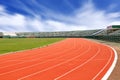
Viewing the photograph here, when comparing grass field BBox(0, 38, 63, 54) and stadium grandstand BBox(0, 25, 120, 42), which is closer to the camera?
grass field BBox(0, 38, 63, 54)

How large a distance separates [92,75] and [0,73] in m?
4.76

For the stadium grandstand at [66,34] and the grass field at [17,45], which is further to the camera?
the stadium grandstand at [66,34]

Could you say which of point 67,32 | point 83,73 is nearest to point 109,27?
point 67,32

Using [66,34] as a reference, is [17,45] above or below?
above

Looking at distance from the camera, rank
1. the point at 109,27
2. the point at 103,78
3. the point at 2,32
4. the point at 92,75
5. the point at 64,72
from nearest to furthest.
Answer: the point at 103,78, the point at 92,75, the point at 64,72, the point at 109,27, the point at 2,32

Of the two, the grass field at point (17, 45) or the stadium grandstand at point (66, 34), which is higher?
the grass field at point (17, 45)

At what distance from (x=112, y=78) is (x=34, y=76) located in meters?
3.66

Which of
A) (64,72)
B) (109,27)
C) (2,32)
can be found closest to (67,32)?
(2,32)

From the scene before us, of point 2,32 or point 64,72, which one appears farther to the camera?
point 2,32

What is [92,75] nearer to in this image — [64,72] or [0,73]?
[64,72]

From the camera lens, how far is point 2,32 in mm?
153250

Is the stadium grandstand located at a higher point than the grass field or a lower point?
lower

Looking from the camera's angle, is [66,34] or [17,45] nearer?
[17,45]

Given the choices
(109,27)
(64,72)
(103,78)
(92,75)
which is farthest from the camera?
(109,27)
